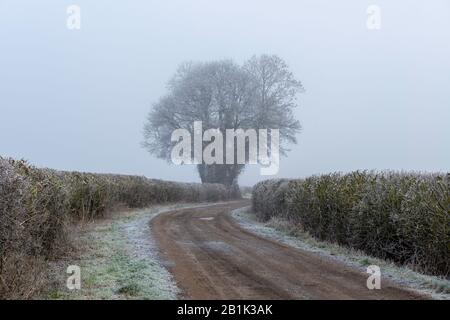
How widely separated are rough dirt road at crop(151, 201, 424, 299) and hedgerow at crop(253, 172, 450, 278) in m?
1.71

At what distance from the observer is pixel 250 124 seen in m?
52.7

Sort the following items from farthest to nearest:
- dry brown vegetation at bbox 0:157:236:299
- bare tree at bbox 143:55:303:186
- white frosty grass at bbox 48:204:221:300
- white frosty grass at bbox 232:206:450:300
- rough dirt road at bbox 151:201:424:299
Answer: bare tree at bbox 143:55:303:186 → white frosty grass at bbox 232:206:450:300 → rough dirt road at bbox 151:201:424:299 → white frosty grass at bbox 48:204:221:300 → dry brown vegetation at bbox 0:157:236:299

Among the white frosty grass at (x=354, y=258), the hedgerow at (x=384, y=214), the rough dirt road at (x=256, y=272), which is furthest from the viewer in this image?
the hedgerow at (x=384, y=214)

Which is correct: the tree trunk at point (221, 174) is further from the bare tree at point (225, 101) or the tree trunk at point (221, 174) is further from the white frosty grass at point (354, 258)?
the white frosty grass at point (354, 258)

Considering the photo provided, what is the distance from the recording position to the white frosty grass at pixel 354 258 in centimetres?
895

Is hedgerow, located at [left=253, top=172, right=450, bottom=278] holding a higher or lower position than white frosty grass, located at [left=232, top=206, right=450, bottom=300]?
higher

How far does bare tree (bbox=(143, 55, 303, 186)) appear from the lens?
169 feet

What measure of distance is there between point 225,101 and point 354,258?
40.7 meters

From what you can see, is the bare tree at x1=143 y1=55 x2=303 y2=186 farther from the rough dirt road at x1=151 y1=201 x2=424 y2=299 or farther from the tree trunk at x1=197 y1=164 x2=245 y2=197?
the rough dirt road at x1=151 y1=201 x2=424 y2=299

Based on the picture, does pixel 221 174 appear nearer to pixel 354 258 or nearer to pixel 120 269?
pixel 354 258

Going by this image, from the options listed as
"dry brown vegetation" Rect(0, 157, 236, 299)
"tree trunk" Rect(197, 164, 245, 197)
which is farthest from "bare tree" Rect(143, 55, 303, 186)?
"dry brown vegetation" Rect(0, 157, 236, 299)

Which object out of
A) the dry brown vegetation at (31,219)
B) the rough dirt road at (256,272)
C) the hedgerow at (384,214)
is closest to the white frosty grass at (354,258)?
the rough dirt road at (256,272)

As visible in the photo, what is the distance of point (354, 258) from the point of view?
39.7 feet

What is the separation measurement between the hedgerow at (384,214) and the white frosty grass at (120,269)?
562 cm
